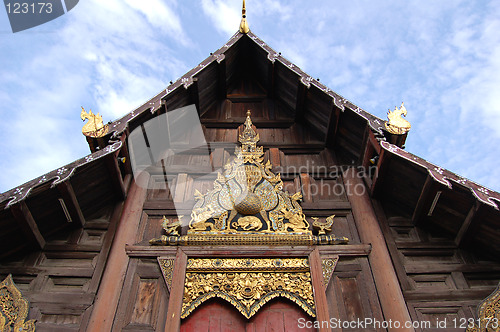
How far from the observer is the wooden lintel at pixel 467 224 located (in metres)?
Result: 5.36

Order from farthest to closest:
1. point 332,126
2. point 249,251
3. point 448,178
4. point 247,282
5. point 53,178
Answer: point 332,126
point 249,251
point 247,282
point 53,178
point 448,178

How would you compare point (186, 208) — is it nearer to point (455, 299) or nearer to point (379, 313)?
point (379, 313)

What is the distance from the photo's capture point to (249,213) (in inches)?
254

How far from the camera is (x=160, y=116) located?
7488 mm

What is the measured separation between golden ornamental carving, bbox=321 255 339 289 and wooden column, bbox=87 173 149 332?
2791 mm

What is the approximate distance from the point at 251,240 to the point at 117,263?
6.38ft

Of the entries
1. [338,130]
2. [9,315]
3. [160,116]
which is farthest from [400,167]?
[9,315]

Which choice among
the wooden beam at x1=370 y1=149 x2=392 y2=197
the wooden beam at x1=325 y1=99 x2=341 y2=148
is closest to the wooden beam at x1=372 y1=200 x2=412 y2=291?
the wooden beam at x1=370 y1=149 x2=392 y2=197

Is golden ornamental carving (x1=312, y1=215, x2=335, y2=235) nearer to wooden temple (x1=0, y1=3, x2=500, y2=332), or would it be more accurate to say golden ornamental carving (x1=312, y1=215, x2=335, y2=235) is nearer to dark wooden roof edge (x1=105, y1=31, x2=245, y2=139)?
wooden temple (x1=0, y1=3, x2=500, y2=332)

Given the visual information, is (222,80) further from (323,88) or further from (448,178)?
(448,178)

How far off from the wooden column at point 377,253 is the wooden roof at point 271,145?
0.28 m

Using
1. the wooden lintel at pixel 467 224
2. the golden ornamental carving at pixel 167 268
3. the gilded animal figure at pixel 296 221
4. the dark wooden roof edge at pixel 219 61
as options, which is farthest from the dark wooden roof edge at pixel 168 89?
the wooden lintel at pixel 467 224

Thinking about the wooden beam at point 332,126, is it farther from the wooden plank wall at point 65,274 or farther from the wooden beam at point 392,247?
the wooden plank wall at point 65,274

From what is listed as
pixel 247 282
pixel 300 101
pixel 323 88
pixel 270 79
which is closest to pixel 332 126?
pixel 323 88
